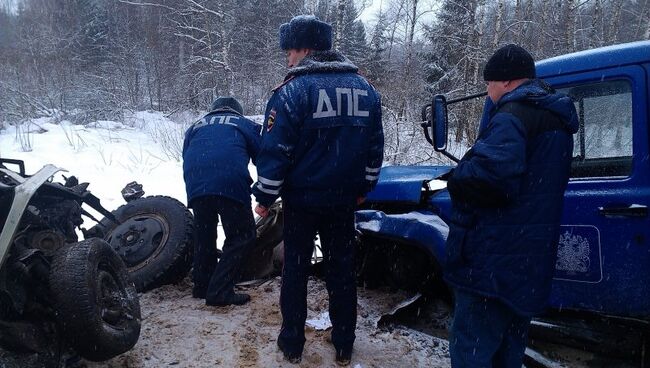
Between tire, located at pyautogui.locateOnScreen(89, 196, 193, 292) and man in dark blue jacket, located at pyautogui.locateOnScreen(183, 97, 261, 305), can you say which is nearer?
man in dark blue jacket, located at pyautogui.locateOnScreen(183, 97, 261, 305)

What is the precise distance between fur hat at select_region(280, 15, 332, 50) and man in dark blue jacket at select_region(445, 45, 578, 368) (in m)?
1.04

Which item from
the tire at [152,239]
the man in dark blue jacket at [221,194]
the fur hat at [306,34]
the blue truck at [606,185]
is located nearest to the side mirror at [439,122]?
the blue truck at [606,185]

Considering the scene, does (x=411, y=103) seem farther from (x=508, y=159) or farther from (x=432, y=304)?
(x=508, y=159)

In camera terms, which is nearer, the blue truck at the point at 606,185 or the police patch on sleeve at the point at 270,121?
the blue truck at the point at 606,185

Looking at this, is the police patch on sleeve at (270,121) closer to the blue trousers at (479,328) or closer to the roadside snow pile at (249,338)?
the blue trousers at (479,328)

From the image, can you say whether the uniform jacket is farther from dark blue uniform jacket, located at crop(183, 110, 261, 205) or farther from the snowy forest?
the snowy forest

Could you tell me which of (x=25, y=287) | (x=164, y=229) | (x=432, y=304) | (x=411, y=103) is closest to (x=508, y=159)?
(x=432, y=304)

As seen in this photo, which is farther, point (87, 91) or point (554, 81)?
point (87, 91)

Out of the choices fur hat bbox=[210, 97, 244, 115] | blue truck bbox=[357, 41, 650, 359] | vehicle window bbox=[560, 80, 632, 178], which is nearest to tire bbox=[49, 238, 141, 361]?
fur hat bbox=[210, 97, 244, 115]

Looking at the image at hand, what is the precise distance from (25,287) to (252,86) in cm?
1825

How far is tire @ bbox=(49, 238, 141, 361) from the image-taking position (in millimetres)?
2648

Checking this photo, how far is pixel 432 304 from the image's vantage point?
3.62 metres

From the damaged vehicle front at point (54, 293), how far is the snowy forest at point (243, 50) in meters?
9.40

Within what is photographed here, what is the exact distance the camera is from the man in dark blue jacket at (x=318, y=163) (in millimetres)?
2650
